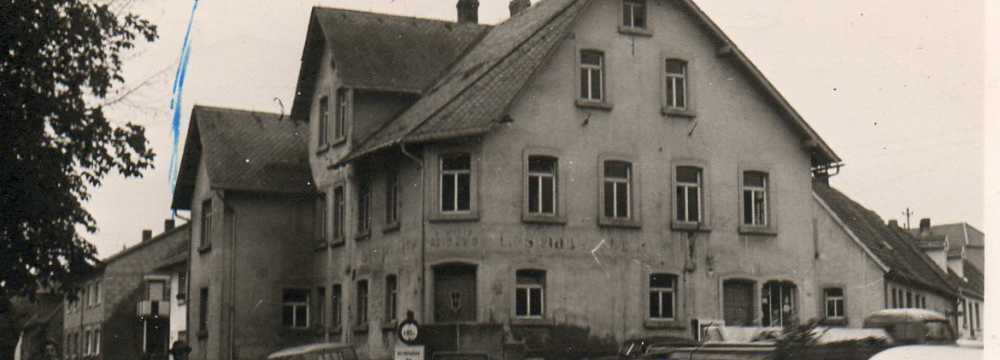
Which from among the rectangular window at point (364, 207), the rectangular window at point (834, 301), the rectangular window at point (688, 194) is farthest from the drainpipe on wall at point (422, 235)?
the rectangular window at point (834, 301)

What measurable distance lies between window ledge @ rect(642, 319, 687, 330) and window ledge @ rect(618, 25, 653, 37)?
6580 mm

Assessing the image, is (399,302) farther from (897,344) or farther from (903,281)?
(897,344)

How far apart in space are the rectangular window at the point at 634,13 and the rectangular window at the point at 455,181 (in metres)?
5.00

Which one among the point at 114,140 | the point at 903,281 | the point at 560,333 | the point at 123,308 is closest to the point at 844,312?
the point at 903,281

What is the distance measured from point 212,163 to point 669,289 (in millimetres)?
14668

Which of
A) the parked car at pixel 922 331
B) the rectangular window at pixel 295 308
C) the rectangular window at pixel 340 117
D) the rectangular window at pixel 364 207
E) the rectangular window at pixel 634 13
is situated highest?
the rectangular window at pixel 634 13

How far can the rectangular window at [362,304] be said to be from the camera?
34.0m

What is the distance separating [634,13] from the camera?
31875 mm

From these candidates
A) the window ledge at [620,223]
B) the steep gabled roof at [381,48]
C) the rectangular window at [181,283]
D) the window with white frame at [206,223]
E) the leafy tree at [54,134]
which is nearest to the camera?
the leafy tree at [54,134]

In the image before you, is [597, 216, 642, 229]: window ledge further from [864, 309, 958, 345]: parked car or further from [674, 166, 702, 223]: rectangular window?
[864, 309, 958, 345]: parked car

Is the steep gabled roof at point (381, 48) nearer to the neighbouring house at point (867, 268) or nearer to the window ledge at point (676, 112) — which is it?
the window ledge at point (676, 112)

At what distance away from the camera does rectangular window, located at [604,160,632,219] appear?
31.2 meters

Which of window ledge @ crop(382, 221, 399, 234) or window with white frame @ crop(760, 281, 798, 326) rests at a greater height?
window ledge @ crop(382, 221, 399, 234)

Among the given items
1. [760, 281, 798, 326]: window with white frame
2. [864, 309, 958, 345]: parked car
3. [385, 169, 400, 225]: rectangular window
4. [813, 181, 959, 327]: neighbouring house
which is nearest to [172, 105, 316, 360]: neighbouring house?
[385, 169, 400, 225]: rectangular window
